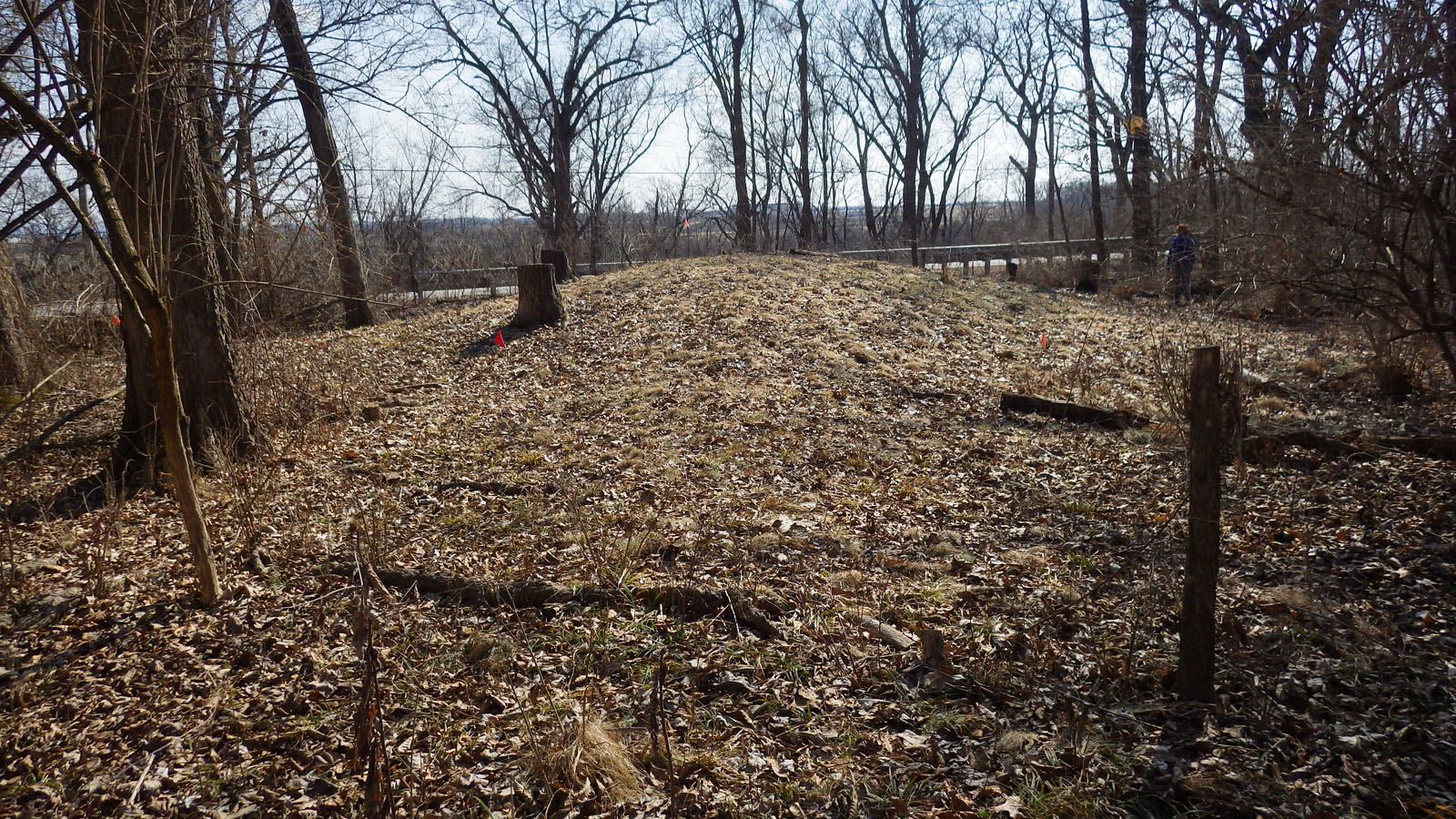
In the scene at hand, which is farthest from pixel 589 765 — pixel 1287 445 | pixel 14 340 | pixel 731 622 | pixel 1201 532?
pixel 14 340

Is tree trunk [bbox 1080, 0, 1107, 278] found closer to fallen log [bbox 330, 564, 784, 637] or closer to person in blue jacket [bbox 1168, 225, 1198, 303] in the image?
person in blue jacket [bbox 1168, 225, 1198, 303]

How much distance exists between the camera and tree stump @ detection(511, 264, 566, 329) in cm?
1176

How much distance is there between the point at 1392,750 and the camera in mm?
3068

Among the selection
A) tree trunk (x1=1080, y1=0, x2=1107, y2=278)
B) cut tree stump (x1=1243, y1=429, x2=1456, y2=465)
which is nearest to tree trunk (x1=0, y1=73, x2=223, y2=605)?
cut tree stump (x1=1243, y1=429, x2=1456, y2=465)

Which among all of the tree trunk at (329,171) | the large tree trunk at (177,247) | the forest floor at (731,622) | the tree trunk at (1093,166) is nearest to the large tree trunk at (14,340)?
the forest floor at (731,622)

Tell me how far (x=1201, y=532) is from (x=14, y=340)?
985 centimetres

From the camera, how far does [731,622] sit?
421cm

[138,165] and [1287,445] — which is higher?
[138,165]

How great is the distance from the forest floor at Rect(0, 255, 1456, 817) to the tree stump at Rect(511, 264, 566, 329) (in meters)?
3.78

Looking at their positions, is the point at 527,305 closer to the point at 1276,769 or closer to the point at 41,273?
the point at 41,273

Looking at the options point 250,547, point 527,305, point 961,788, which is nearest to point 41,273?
point 527,305

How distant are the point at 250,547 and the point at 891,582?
3762 millimetres

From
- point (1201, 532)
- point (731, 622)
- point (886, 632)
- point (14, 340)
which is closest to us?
point (1201, 532)

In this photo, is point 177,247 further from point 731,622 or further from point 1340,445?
point 1340,445
